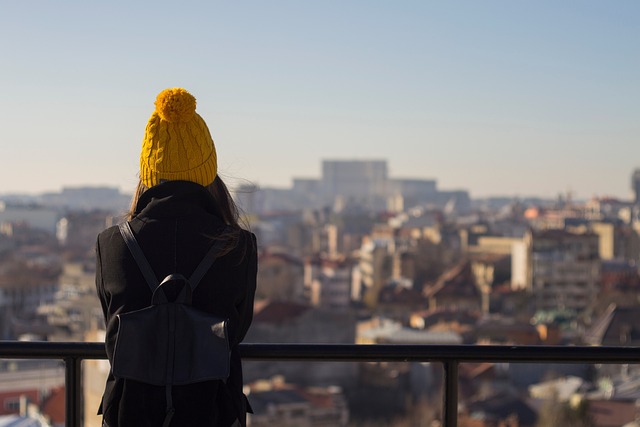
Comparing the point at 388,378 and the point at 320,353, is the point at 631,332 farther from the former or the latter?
the point at 320,353

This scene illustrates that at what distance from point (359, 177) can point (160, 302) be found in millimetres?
104534

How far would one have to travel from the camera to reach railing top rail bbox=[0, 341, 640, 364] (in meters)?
1.29

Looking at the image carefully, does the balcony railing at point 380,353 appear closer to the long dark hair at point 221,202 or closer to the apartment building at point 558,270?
the long dark hair at point 221,202

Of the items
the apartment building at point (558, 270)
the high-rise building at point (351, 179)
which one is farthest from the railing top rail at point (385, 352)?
the high-rise building at point (351, 179)

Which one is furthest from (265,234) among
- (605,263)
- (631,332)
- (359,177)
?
→ (359,177)

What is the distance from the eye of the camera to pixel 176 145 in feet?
3.97

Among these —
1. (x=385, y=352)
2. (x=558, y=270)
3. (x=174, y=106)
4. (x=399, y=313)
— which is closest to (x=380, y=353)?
(x=385, y=352)

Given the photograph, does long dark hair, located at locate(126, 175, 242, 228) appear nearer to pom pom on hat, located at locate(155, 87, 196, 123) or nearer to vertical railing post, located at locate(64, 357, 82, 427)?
pom pom on hat, located at locate(155, 87, 196, 123)

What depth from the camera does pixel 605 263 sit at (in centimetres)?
3381

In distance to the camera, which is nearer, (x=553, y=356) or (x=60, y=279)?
(x=553, y=356)

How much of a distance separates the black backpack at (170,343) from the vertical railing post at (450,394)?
1.12ft

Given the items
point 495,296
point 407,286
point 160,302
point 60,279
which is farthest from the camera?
point 60,279

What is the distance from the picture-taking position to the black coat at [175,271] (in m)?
1.14

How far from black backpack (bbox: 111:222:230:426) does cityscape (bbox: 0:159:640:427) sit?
256mm
